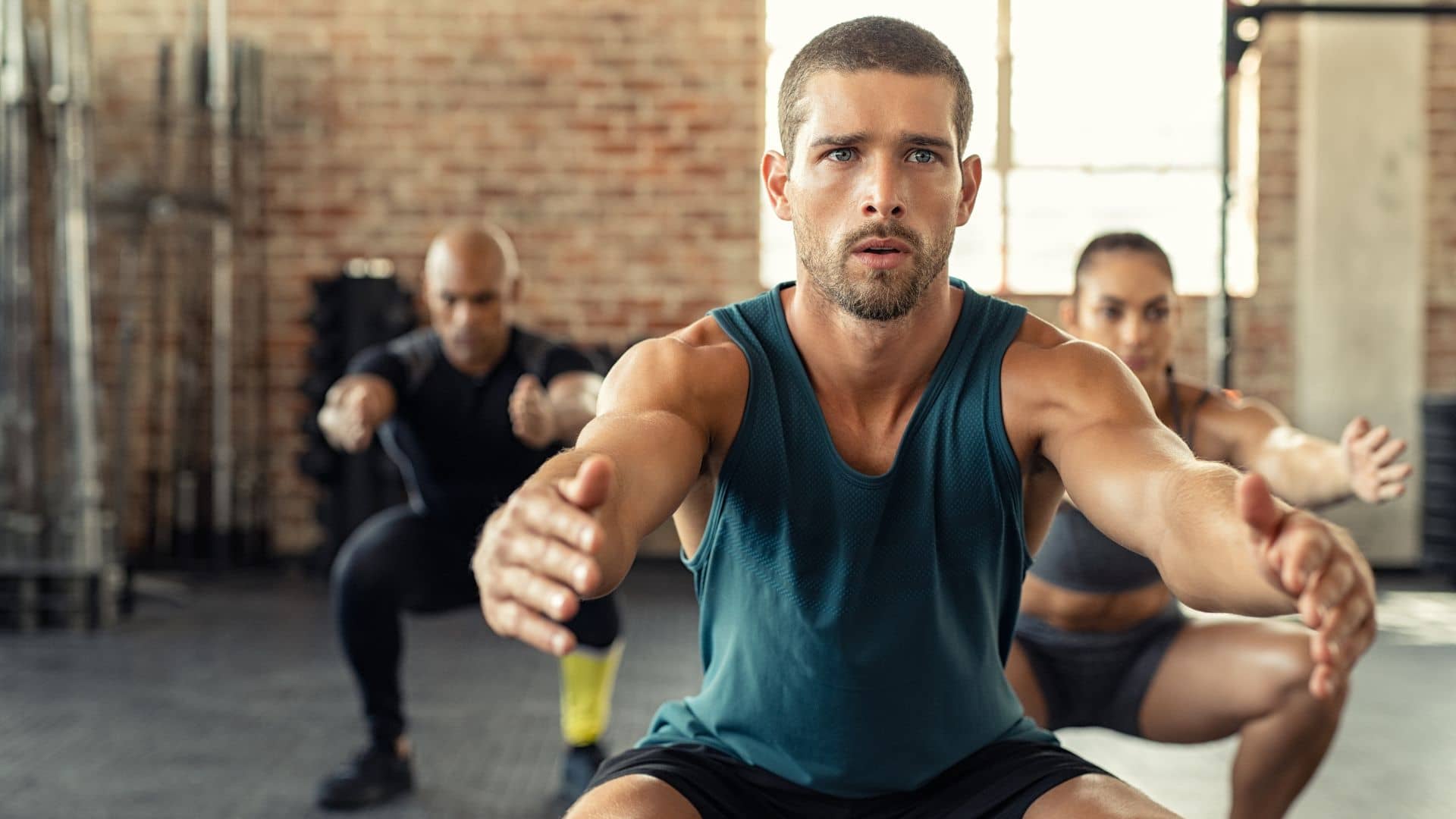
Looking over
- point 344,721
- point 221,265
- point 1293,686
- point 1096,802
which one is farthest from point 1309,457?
point 221,265

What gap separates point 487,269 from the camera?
3.02 metres

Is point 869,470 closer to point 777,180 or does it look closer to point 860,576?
point 860,576

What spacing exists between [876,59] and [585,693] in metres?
1.93

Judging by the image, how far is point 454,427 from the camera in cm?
309

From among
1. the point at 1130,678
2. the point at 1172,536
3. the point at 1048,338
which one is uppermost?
the point at 1048,338

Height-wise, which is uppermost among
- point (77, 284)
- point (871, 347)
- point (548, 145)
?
point (548, 145)

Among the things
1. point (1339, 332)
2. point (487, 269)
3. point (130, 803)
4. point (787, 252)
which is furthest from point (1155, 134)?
point (130, 803)

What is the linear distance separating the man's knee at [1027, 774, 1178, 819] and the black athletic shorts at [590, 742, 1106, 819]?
0.03 meters

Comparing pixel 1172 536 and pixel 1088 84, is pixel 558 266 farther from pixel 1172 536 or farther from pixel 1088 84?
pixel 1172 536

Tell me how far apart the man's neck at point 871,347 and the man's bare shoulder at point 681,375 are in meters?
0.09

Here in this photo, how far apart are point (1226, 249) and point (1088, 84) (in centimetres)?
249

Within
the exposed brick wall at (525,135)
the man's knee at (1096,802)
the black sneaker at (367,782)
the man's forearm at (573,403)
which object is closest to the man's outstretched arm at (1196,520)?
the man's knee at (1096,802)

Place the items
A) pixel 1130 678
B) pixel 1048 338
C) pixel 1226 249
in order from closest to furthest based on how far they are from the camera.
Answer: pixel 1048 338 < pixel 1130 678 < pixel 1226 249

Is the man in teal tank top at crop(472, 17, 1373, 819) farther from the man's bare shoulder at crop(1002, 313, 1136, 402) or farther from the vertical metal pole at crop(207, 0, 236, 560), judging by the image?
the vertical metal pole at crop(207, 0, 236, 560)
